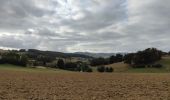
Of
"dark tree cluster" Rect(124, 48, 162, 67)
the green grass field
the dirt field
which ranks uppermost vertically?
"dark tree cluster" Rect(124, 48, 162, 67)

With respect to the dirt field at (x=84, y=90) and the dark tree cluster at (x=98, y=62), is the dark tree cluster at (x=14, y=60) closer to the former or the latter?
the dark tree cluster at (x=98, y=62)

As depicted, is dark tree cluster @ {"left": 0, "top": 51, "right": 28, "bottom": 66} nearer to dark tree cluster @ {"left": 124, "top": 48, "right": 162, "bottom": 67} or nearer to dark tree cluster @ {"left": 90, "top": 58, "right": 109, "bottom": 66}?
dark tree cluster @ {"left": 90, "top": 58, "right": 109, "bottom": 66}

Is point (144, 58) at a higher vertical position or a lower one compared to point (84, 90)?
higher

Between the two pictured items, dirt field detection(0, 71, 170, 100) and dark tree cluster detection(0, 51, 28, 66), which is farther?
dark tree cluster detection(0, 51, 28, 66)

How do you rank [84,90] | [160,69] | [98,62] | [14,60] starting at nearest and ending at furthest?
1. [84,90]
2. [160,69]
3. [14,60]
4. [98,62]

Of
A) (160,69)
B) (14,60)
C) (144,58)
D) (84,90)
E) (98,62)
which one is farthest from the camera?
(98,62)

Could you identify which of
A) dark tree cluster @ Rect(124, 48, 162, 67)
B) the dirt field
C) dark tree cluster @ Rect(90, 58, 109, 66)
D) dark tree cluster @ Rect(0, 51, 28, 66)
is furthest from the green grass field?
the dirt field

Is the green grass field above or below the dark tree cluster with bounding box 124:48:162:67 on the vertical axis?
below

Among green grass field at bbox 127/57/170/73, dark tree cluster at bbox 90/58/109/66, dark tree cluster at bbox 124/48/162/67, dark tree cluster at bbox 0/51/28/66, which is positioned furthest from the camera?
dark tree cluster at bbox 90/58/109/66

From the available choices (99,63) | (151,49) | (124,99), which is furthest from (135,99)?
(99,63)

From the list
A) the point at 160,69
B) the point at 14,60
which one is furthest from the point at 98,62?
the point at 14,60

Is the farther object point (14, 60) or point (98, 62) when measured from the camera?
point (98, 62)

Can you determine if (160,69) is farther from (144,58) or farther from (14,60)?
(14,60)

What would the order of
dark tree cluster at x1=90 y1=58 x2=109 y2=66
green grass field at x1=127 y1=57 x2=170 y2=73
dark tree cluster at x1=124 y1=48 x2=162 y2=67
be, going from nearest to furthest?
green grass field at x1=127 y1=57 x2=170 y2=73, dark tree cluster at x1=124 y1=48 x2=162 y2=67, dark tree cluster at x1=90 y1=58 x2=109 y2=66
